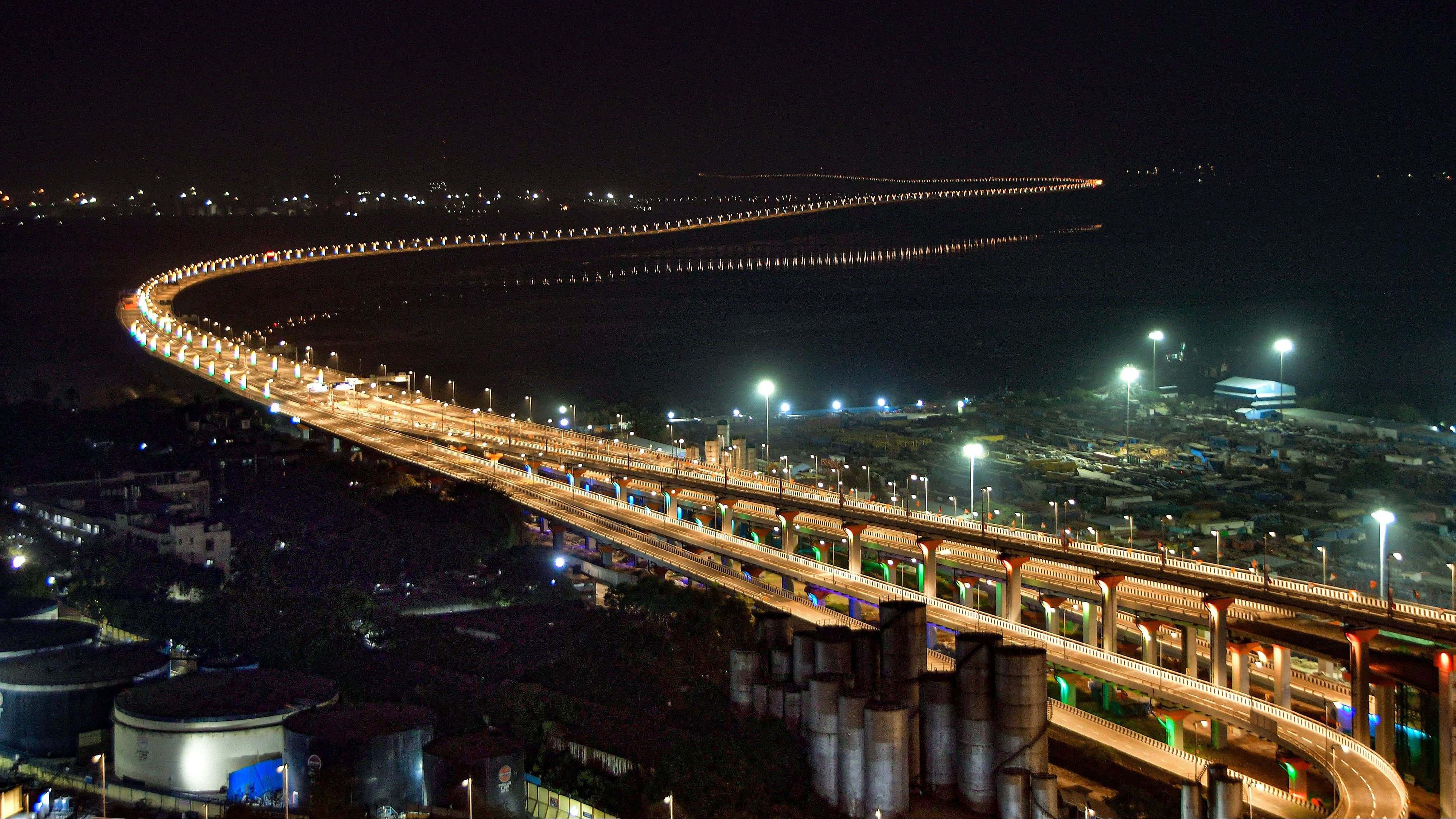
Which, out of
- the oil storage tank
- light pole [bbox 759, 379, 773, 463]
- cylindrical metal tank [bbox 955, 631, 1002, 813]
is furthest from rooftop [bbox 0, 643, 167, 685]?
light pole [bbox 759, 379, 773, 463]

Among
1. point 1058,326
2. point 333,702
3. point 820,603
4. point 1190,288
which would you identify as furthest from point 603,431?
point 1190,288

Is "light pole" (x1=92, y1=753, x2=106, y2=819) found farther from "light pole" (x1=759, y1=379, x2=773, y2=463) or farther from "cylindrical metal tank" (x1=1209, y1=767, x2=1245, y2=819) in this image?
"light pole" (x1=759, y1=379, x2=773, y2=463)

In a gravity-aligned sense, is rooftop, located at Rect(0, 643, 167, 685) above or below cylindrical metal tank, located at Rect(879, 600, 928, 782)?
below

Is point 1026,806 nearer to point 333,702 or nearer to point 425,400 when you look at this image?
point 333,702

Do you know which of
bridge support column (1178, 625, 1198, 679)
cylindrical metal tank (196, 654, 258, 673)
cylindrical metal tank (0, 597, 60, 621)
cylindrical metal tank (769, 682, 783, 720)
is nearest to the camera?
cylindrical metal tank (769, 682, 783, 720)

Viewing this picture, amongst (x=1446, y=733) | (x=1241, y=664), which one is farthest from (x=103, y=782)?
(x=1446, y=733)

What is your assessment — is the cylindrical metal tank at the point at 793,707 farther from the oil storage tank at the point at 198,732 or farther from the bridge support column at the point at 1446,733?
the bridge support column at the point at 1446,733

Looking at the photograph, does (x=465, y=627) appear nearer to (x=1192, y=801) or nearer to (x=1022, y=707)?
(x=1022, y=707)

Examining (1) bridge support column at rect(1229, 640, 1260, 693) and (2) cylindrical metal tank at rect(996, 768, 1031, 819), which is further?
(1) bridge support column at rect(1229, 640, 1260, 693)
